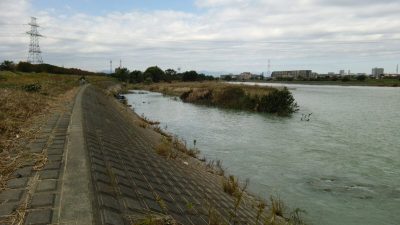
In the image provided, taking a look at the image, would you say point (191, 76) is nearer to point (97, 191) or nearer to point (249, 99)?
point (249, 99)

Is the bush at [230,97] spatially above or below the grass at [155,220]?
below

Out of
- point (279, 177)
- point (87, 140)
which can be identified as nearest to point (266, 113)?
point (279, 177)

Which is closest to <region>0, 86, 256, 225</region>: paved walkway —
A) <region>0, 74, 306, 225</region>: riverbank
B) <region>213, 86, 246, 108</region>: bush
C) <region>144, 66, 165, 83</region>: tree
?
<region>0, 74, 306, 225</region>: riverbank

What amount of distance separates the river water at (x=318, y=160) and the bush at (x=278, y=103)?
6.68m

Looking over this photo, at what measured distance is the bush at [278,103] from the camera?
39056 millimetres

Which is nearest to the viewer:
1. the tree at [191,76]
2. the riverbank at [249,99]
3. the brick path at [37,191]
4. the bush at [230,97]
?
the brick path at [37,191]

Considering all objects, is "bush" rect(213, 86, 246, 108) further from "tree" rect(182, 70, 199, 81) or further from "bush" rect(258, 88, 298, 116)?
"tree" rect(182, 70, 199, 81)

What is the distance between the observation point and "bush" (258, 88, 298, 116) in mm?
39056

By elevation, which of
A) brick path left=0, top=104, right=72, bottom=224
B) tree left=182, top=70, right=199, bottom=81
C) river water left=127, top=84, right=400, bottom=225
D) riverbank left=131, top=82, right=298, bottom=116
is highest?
tree left=182, top=70, right=199, bottom=81

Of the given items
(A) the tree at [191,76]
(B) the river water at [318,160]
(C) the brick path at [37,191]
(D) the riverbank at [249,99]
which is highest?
(A) the tree at [191,76]

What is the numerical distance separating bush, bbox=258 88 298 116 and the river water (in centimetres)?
668

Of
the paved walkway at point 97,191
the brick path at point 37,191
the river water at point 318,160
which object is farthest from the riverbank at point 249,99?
the brick path at point 37,191

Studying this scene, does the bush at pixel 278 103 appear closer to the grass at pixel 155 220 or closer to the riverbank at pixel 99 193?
the riverbank at pixel 99 193

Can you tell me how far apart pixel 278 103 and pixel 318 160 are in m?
22.5
